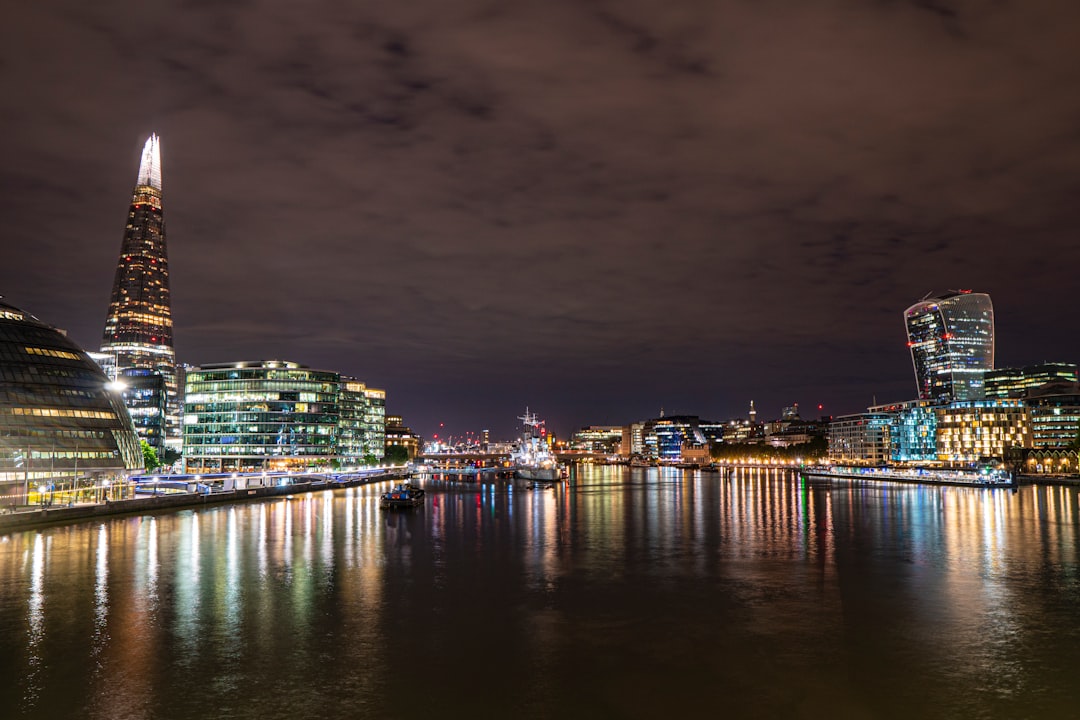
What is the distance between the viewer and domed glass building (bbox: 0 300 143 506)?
78562 millimetres

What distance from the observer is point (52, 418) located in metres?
84.4

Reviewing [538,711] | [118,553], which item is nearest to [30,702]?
[538,711]

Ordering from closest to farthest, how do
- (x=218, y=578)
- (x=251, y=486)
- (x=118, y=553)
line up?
(x=218, y=578)
(x=118, y=553)
(x=251, y=486)

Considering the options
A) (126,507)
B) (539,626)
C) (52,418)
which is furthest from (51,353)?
(539,626)

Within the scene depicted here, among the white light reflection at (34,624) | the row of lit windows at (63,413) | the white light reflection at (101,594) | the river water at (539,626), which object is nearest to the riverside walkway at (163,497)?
the river water at (539,626)

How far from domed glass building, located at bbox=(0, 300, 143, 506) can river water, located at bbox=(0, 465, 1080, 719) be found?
24340mm

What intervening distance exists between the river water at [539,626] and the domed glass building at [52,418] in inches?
958

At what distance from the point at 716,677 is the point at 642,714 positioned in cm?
422

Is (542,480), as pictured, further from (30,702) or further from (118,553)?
(30,702)

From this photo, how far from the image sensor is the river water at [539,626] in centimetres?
2128

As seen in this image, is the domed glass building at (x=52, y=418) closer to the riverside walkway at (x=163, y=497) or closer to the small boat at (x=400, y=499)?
the riverside walkway at (x=163, y=497)

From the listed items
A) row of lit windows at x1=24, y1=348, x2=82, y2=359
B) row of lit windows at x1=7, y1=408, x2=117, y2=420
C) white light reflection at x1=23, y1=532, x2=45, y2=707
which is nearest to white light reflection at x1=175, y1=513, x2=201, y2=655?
white light reflection at x1=23, y1=532, x2=45, y2=707

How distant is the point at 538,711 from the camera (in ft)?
67.2

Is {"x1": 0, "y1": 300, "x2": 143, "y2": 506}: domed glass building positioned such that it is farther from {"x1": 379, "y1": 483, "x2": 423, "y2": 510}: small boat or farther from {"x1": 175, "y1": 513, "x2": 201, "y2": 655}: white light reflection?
{"x1": 379, "y1": 483, "x2": 423, "y2": 510}: small boat
